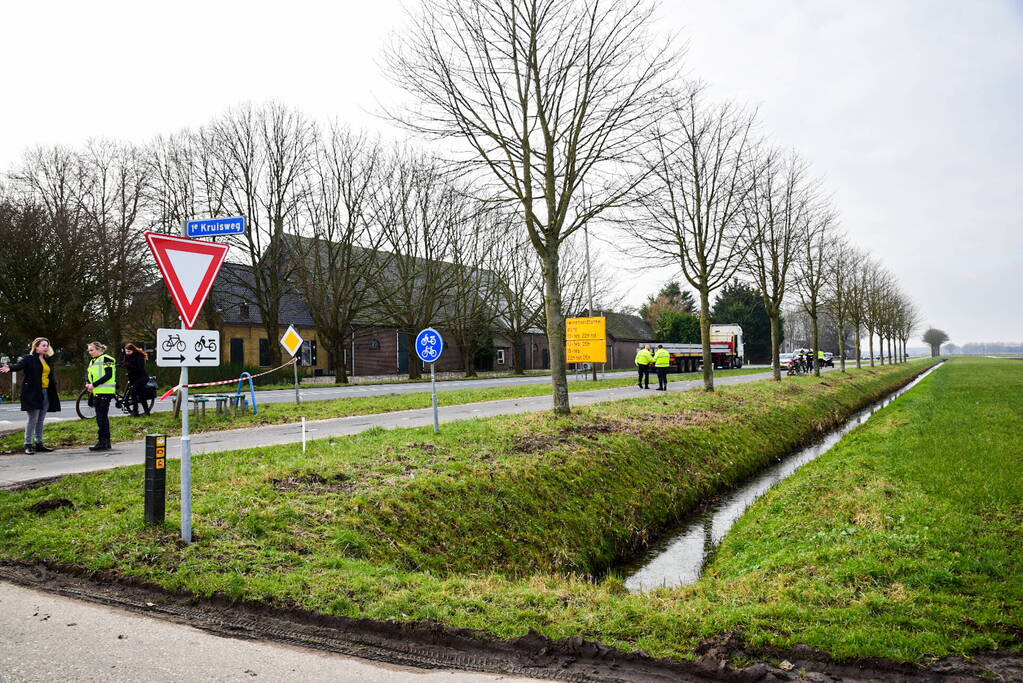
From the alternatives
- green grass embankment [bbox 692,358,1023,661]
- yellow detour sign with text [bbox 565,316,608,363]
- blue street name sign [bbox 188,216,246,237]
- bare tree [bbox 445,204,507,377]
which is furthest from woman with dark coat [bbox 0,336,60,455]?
bare tree [bbox 445,204,507,377]

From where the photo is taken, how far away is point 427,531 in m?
7.77

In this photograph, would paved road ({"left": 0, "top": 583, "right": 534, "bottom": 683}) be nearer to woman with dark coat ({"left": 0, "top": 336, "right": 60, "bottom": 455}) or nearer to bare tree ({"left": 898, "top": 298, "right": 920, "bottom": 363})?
woman with dark coat ({"left": 0, "top": 336, "right": 60, "bottom": 455})

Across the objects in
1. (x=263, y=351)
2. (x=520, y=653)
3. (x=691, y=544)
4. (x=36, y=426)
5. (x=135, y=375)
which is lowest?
(x=691, y=544)

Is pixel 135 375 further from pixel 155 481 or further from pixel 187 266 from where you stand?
pixel 187 266

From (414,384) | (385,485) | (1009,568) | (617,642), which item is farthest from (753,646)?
(414,384)

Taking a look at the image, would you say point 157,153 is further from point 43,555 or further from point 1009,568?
point 1009,568

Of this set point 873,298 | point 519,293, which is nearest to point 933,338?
point 873,298

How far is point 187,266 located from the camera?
6320 millimetres

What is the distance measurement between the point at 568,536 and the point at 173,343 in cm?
543

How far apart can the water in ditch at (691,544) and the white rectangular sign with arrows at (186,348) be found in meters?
4.55

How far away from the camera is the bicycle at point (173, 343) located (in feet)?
20.1

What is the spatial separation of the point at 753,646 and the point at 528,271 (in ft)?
142

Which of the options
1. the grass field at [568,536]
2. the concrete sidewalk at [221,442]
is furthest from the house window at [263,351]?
the grass field at [568,536]

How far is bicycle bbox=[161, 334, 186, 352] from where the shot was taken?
6.14 meters
